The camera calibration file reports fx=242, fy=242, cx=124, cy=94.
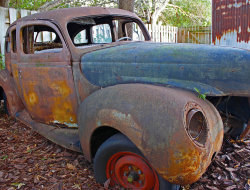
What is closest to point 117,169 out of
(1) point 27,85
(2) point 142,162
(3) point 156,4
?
(2) point 142,162

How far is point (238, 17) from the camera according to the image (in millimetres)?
6914

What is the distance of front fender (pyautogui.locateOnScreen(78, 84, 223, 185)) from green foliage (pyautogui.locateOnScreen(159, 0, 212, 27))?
14364mm

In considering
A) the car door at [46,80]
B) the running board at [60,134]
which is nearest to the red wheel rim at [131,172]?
the running board at [60,134]

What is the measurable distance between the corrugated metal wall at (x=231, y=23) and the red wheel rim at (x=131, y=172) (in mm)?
6037

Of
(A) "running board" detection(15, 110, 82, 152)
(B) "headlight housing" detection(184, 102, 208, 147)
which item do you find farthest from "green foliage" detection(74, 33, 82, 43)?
(B) "headlight housing" detection(184, 102, 208, 147)

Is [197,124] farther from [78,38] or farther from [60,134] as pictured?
[78,38]

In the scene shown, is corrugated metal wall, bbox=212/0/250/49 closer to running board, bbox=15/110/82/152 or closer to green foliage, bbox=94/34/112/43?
green foliage, bbox=94/34/112/43

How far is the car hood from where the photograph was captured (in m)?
2.11

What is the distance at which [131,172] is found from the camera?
2172mm

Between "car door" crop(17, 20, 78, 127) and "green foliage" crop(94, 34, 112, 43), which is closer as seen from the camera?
"car door" crop(17, 20, 78, 127)

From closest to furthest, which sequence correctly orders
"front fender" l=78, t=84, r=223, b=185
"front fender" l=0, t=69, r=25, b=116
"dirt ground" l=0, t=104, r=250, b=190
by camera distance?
"front fender" l=78, t=84, r=223, b=185
"dirt ground" l=0, t=104, r=250, b=190
"front fender" l=0, t=69, r=25, b=116

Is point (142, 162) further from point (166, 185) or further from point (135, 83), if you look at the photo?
point (135, 83)

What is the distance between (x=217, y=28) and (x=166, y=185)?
21.7ft

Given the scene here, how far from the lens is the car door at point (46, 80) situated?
9.64 feet
